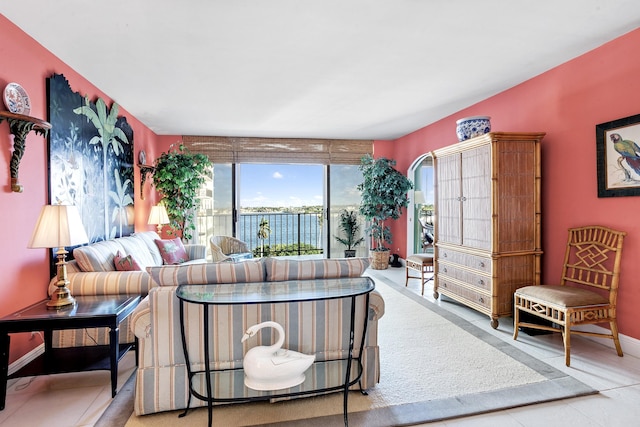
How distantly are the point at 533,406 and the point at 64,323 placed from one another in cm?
293

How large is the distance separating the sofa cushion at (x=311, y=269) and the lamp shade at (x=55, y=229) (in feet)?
4.40

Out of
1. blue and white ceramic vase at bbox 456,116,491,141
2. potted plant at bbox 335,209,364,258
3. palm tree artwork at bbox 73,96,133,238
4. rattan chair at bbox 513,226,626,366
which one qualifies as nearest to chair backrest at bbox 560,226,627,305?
rattan chair at bbox 513,226,626,366

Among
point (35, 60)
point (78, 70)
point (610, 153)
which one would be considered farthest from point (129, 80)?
point (610, 153)

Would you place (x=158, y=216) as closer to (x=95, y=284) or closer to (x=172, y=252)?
(x=172, y=252)

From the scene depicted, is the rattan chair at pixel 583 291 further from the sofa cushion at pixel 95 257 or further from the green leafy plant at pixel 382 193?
the sofa cushion at pixel 95 257

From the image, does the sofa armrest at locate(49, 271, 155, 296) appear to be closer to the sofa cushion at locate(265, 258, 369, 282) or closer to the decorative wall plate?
the sofa cushion at locate(265, 258, 369, 282)

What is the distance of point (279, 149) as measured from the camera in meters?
6.40

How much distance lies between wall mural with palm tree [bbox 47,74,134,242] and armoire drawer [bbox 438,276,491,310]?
3.98 metres

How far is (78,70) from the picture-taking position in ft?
10.3

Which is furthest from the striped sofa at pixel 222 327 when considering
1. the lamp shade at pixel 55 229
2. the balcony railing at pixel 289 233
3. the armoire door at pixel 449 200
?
the balcony railing at pixel 289 233

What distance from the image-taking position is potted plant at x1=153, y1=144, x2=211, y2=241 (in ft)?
17.1

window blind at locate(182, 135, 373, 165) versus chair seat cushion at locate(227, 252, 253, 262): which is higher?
window blind at locate(182, 135, 373, 165)

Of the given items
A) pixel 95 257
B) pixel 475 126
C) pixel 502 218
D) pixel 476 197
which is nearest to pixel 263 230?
pixel 95 257

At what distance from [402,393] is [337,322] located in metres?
0.65
